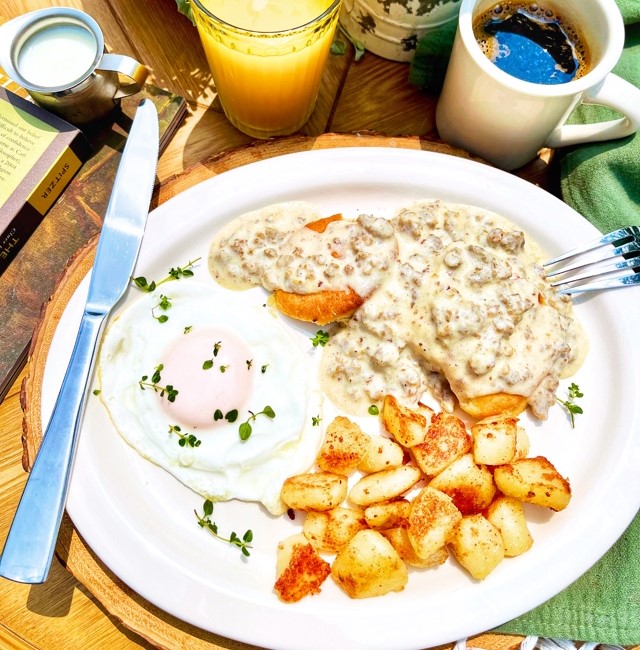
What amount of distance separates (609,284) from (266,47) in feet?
5.19

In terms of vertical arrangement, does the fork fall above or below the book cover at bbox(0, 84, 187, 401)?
below

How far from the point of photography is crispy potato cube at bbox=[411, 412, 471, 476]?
2.03 m

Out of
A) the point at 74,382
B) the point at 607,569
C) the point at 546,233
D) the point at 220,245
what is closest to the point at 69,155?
the point at 220,245

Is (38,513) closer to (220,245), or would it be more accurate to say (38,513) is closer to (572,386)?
(220,245)

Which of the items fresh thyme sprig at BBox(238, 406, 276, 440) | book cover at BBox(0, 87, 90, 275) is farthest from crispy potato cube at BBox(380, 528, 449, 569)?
book cover at BBox(0, 87, 90, 275)

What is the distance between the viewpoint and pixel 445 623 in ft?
6.56

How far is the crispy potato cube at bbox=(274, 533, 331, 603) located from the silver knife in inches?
30.5

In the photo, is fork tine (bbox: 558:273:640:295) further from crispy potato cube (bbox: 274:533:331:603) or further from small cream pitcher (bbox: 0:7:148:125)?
small cream pitcher (bbox: 0:7:148:125)

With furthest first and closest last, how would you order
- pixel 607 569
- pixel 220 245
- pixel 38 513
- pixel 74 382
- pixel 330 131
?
pixel 330 131
pixel 220 245
pixel 607 569
pixel 74 382
pixel 38 513

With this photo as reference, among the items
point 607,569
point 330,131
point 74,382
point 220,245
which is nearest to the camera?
point 74,382

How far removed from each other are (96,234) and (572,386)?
1.95 meters

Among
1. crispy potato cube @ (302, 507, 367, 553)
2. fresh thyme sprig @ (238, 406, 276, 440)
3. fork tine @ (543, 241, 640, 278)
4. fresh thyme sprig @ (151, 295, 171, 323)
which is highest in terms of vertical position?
fresh thyme sprig @ (151, 295, 171, 323)

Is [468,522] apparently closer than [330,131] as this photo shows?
Yes

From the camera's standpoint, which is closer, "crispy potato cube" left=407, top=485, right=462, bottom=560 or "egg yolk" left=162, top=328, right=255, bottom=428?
"crispy potato cube" left=407, top=485, right=462, bottom=560
